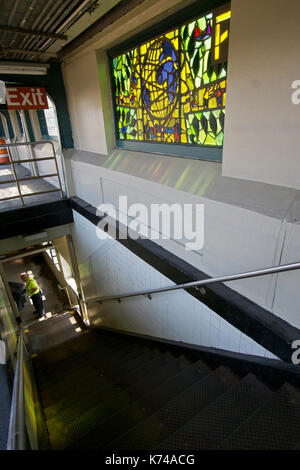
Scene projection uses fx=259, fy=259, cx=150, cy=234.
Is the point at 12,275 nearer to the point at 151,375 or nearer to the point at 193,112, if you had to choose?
the point at 151,375

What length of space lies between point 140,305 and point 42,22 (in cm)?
368

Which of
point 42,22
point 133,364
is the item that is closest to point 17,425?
point 133,364

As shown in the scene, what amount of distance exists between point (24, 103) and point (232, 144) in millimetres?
3826

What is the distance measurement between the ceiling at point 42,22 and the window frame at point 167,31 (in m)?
0.39

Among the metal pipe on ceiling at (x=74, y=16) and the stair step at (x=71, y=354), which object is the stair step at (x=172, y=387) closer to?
the stair step at (x=71, y=354)

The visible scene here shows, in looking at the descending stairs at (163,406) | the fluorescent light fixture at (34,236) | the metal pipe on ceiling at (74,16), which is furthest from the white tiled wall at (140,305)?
the metal pipe on ceiling at (74,16)

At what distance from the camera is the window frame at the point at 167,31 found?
7.18ft

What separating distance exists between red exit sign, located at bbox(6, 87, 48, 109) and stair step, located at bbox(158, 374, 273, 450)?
4731mm

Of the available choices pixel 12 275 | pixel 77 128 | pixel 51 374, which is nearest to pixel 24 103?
pixel 77 128

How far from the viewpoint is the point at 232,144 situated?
2023 mm

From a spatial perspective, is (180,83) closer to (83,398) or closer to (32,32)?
(32,32)

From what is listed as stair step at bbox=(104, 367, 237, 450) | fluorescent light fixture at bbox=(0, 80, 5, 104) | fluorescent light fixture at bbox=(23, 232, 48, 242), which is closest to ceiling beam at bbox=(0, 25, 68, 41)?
fluorescent light fixture at bbox=(0, 80, 5, 104)

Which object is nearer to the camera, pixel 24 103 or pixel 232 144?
pixel 232 144

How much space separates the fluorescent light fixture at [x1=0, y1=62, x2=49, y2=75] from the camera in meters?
4.05
